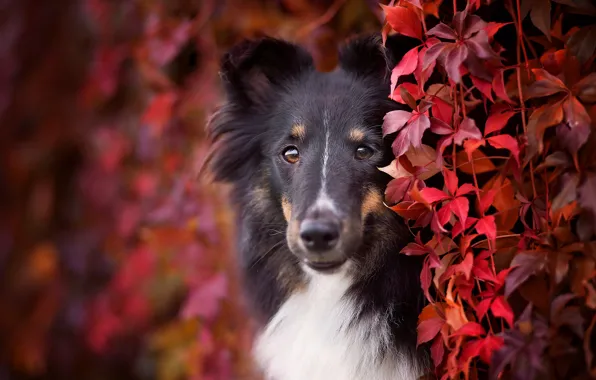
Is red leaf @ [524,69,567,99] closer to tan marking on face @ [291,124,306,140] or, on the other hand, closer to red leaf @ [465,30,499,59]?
red leaf @ [465,30,499,59]

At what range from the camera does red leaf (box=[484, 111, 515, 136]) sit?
185 cm

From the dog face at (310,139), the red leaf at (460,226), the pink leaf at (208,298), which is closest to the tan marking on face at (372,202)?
the dog face at (310,139)

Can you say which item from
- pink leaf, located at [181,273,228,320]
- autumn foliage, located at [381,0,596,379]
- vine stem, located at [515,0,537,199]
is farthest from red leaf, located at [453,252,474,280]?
pink leaf, located at [181,273,228,320]

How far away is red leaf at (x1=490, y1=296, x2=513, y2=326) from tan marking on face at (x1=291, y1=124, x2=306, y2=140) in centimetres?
97

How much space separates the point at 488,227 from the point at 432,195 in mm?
185

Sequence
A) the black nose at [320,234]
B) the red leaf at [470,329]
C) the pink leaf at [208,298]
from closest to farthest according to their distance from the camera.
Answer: the red leaf at [470,329] → the black nose at [320,234] → the pink leaf at [208,298]

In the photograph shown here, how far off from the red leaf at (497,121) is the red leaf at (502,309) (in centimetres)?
47

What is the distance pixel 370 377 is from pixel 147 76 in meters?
2.24

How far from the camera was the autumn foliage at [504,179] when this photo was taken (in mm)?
1652

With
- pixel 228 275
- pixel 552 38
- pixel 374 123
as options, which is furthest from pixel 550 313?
pixel 228 275

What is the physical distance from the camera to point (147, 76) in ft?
12.5

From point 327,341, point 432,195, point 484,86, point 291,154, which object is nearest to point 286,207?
point 291,154

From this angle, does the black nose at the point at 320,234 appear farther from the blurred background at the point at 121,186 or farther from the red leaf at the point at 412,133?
the blurred background at the point at 121,186

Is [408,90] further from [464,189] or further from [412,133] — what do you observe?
[464,189]
